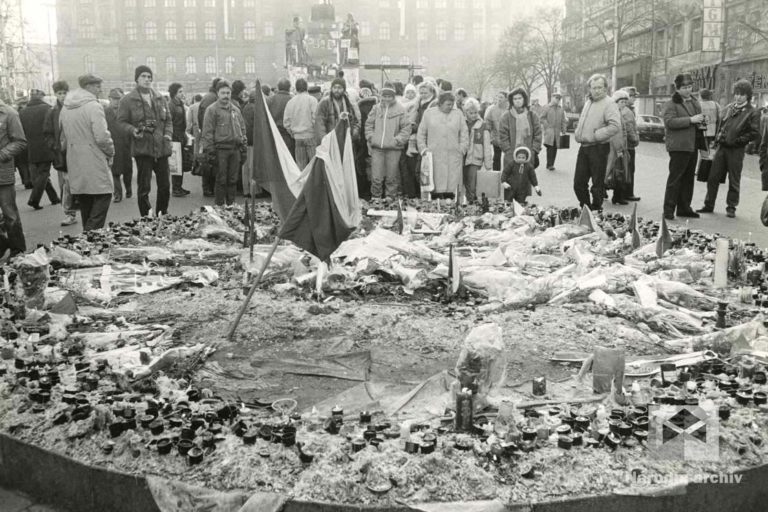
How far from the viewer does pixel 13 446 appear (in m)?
4.08

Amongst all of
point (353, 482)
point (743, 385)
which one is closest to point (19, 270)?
point (353, 482)

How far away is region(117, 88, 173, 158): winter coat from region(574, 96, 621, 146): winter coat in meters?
5.80

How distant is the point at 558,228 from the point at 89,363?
608 cm

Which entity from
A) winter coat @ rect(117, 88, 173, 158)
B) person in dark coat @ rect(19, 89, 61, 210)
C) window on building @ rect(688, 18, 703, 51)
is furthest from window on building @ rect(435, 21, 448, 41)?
winter coat @ rect(117, 88, 173, 158)

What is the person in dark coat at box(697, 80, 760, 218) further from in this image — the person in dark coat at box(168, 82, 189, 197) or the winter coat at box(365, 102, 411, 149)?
the person in dark coat at box(168, 82, 189, 197)

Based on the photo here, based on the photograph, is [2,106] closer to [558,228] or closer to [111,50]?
[558,228]

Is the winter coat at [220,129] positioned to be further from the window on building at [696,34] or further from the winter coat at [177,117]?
the window on building at [696,34]

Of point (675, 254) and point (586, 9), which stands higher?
point (586, 9)

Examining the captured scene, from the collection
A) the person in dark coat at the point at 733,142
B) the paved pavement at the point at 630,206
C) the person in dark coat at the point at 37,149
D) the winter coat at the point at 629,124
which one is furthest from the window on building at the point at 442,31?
the person in dark coat at the point at 733,142

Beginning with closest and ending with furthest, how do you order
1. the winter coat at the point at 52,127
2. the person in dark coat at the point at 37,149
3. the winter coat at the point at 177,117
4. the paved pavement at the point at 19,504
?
the paved pavement at the point at 19,504 < the winter coat at the point at 52,127 < the person in dark coat at the point at 37,149 < the winter coat at the point at 177,117

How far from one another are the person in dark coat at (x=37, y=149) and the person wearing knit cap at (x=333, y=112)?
4463 mm

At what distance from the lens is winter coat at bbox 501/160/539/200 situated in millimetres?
12383

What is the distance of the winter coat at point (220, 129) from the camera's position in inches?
501

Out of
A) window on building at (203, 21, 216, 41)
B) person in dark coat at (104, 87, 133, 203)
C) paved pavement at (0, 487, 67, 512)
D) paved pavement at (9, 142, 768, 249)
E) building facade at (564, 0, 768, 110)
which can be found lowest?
paved pavement at (0, 487, 67, 512)
